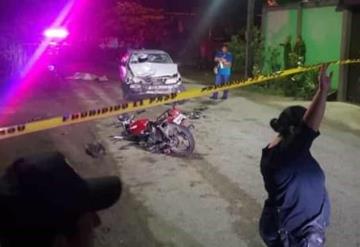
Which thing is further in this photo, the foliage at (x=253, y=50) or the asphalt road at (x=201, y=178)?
the foliage at (x=253, y=50)

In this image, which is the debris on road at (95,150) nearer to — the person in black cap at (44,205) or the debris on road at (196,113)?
the debris on road at (196,113)

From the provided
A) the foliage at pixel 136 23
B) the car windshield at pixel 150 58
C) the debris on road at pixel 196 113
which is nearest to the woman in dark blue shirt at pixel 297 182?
the debris on road at pixel 196 113

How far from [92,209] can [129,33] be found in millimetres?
36828

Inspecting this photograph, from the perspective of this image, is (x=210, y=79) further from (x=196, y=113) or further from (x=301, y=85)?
(x=196, y=113)

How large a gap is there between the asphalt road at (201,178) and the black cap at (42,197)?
13.4 feet

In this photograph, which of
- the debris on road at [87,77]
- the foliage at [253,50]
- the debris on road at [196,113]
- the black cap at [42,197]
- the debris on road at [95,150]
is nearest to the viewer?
the black cap at [42,197]

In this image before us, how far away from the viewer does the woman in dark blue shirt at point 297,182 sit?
3.79m

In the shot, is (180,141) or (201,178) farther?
(180,141)

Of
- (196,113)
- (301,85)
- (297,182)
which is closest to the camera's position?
(297,182)

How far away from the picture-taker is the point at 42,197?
5.44 ft

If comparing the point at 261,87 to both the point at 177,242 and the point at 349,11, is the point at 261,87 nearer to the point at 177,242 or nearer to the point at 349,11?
the point at 349,11

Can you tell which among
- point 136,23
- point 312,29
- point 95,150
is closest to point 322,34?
point 312,29

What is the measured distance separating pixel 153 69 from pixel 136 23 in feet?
63.9

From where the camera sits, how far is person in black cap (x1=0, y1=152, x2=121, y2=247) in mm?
1656
